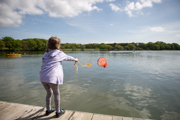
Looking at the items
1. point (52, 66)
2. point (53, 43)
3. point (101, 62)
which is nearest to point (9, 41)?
point (101, 62)

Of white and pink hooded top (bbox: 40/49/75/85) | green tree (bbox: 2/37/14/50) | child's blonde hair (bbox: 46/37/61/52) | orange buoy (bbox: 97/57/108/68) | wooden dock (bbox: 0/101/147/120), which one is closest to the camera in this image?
white and pink hooded top (bbox: 40/49/75/85)

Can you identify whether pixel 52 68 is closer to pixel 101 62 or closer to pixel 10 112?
pixel 10 112

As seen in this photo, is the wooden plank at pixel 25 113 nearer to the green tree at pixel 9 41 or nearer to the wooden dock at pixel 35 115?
the wooden dock at pixel 35 115

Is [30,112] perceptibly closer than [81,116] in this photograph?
No

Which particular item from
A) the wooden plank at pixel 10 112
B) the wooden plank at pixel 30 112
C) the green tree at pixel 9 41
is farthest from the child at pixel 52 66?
the green tree at pixel 9 41

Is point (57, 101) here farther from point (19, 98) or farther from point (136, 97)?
point (136, 97)

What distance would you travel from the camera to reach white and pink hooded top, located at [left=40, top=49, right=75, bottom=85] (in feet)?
10.4

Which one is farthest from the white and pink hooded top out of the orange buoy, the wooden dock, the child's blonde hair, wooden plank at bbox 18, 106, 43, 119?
the orange buoy

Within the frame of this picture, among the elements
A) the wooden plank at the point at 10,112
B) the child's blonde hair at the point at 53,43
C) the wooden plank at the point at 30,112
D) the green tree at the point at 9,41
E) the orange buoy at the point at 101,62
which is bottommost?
the wooden plank at the point at 10,112

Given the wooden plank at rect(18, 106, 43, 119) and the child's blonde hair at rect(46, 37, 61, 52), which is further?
the wooden plank at rect(18, 106, 43, 119)

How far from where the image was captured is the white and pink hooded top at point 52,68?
316 cm

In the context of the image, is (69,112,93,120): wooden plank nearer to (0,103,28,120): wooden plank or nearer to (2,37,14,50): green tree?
(0,103,28,120): wooden plank

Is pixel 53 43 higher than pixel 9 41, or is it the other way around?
pixel 9 41

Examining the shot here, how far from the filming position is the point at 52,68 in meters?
3.21
